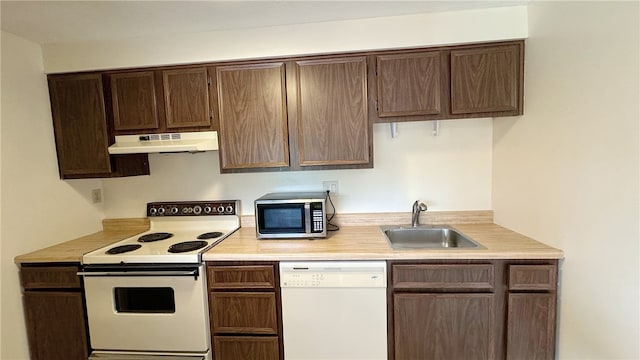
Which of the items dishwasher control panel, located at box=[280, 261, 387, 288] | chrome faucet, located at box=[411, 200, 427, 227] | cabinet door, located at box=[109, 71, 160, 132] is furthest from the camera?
chrome faucet, located at box=[411, 200, 427, 227]

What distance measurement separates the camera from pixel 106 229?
257cm

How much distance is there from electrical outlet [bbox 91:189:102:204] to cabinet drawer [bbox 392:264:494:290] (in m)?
2.38

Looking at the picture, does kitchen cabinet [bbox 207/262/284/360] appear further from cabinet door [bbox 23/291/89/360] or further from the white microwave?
cabinet door [bbox 23/291/89/360]

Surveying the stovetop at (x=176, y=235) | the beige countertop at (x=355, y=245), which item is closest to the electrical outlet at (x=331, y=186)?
the beige countertop at (x=355, y=245)

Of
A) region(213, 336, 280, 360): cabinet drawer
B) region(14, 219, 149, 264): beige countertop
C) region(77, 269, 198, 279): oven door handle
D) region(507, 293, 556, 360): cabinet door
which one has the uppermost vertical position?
region(14, 219, 149, 264): beige countertop

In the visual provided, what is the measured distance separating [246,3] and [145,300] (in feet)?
6.04

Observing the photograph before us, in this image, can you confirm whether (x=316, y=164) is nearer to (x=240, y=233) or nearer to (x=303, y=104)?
(x=303, y=104)

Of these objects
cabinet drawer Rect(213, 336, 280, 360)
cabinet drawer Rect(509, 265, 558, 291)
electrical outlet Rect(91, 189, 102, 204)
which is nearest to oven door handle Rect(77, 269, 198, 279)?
cabinet drawer Rect(213, 336, 280, 360)

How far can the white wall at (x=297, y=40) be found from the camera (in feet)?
6.11

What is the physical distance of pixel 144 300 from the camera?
191cm

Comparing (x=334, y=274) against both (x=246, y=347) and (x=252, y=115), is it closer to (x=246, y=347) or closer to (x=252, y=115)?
(x=246, y=347)

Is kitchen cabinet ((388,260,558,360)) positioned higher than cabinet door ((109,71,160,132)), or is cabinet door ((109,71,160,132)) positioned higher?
cabinet door ((109,71,160,132))

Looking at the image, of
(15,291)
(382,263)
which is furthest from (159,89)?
(382,263)

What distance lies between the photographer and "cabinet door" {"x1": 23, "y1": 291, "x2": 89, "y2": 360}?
6.33 ft
